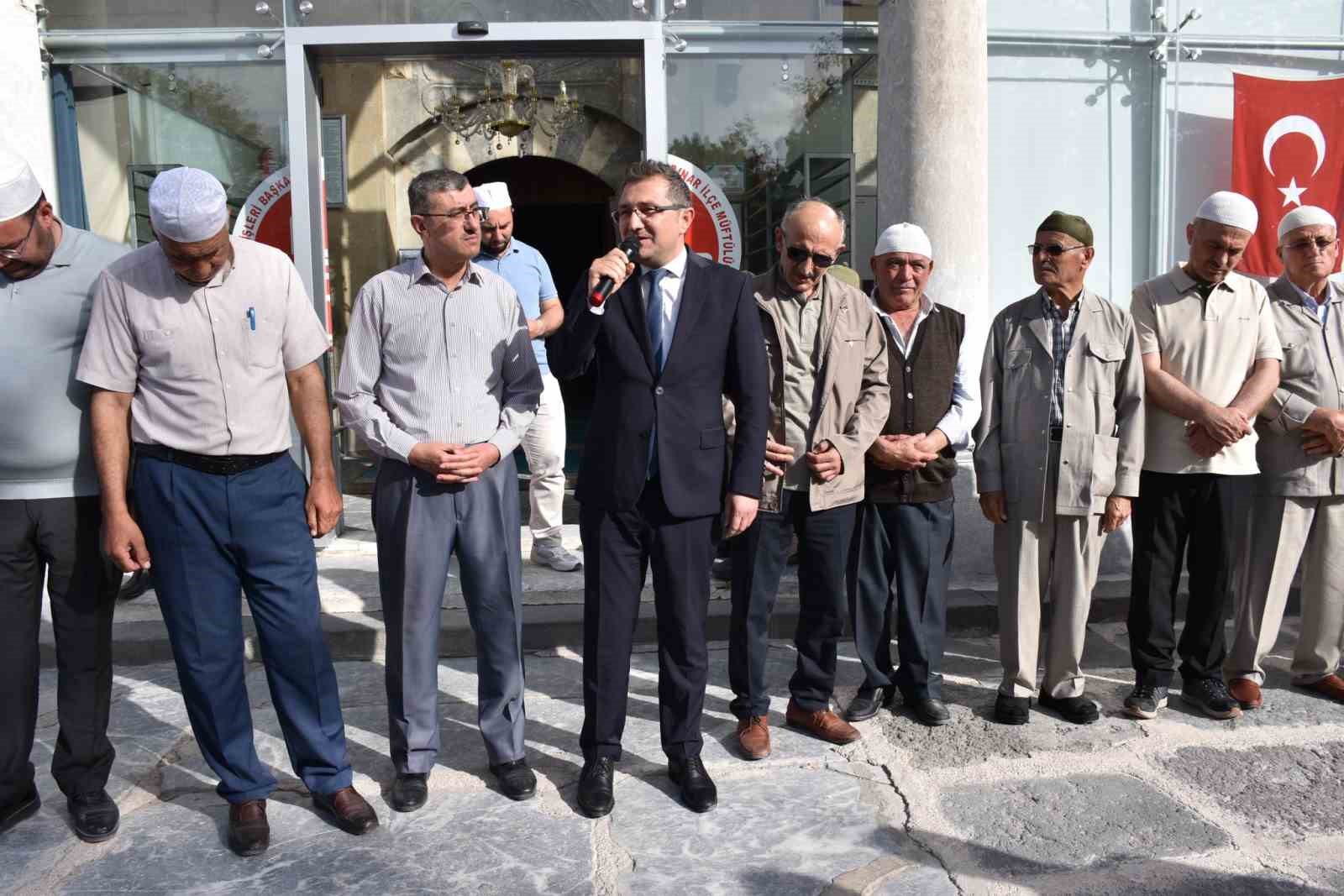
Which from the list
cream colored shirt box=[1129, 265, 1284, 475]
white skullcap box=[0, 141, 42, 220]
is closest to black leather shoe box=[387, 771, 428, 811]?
white skullcap box=[0, 141, 42, 220]

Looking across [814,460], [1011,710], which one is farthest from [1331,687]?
[814,460]

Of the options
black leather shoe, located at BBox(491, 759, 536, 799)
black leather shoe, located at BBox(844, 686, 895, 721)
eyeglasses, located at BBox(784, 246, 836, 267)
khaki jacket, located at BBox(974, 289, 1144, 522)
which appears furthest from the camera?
black leather shoe, located at BBox(844, 686, 895, 721)

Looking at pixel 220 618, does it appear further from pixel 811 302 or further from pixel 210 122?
pixel 210 122

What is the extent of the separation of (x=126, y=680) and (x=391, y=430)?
7.51 ft

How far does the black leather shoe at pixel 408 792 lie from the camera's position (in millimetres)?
3707

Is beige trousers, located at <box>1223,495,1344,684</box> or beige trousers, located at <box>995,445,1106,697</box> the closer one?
beige trousers, located at <box>995,445,1106,697</box>

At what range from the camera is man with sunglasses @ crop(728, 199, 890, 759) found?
411cm

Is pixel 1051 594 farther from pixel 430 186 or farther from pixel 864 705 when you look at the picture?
pixel 430 186

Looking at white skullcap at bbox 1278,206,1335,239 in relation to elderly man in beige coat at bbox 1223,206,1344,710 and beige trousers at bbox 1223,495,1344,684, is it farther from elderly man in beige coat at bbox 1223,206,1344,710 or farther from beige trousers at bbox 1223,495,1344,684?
beige trousers at bbox 1223,495,1344,684

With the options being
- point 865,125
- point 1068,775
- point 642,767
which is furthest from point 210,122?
point 1068,775

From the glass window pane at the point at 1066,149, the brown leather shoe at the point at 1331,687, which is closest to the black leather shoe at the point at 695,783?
the brown leather shoe at the point at 1331,687

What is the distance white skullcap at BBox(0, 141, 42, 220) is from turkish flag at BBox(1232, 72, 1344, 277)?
20.3ft

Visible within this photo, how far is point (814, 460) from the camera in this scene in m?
4.09

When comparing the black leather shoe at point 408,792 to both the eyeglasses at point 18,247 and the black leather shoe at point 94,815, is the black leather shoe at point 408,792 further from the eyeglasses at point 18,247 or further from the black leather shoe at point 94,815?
the eyeglasses at point 18,247
